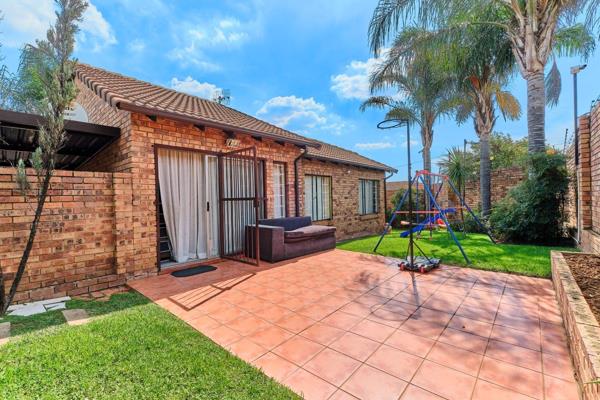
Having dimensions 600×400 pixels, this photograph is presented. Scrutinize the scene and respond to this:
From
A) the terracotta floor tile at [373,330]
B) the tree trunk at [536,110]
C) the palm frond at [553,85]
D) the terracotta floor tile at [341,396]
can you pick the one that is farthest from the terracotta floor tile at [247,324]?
the palm frond at [553,85]

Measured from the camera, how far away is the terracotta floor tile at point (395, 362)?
216 centimetres

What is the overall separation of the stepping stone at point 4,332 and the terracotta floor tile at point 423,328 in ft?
13.4

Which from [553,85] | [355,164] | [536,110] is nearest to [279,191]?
[355,164]

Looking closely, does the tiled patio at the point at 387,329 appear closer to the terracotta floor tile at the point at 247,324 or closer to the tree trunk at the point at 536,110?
the terracotta floor tile at the point at 247,324

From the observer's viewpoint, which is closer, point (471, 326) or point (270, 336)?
point (270, 336)

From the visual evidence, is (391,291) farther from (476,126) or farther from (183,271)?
(476,126)

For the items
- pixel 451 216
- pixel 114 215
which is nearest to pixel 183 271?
pixel 114 215

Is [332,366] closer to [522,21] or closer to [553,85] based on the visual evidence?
[522,21]

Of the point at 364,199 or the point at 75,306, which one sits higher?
the point at 364,199

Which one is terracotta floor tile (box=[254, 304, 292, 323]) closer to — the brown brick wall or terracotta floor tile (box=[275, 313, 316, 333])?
terracotta floor tile (box=[275, 313, 316, 333])

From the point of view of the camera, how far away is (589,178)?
17.6ft

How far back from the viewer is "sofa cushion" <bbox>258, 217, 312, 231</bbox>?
6.69 m

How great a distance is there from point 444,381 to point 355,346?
0.77 metres

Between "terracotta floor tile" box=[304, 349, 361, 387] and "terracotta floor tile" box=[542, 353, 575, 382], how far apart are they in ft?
5.00
